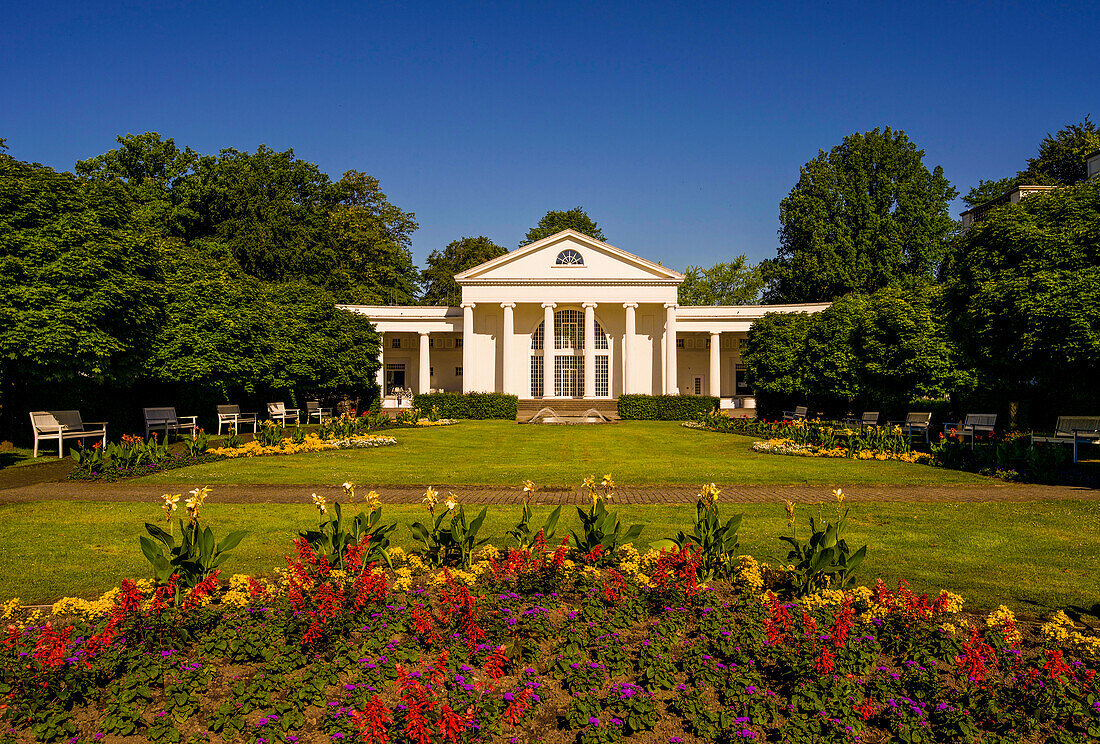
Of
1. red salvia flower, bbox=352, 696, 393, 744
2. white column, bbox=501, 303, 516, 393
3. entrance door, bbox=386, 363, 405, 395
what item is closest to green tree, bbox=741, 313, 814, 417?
white column, bbox=501, 303, 516, 393

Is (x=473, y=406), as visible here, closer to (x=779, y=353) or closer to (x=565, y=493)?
(x=779, y=353)

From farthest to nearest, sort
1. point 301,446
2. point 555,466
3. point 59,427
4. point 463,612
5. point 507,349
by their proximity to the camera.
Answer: point 507,349
point 301,446
point 59,427
point 555,466
point 463,612

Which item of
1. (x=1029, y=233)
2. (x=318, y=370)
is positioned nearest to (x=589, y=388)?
(x=318, y=370)

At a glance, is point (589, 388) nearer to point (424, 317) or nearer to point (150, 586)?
point (424, 317)

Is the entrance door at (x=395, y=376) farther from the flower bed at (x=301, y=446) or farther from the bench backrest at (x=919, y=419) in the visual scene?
the bench backrest at (x=919, y=419)

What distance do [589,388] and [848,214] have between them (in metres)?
26.4

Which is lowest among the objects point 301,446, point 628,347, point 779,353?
point 301,446

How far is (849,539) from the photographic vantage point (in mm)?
8508

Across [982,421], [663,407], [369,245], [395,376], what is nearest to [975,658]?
[982,421]

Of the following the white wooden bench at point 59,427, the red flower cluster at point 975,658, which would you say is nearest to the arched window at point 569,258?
the white wooden bench at point 59,427

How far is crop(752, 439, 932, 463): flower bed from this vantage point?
17.7m

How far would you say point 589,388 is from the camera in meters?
50.2

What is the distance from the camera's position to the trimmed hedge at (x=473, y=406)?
3984 cm

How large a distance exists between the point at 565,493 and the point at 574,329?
128 ft
